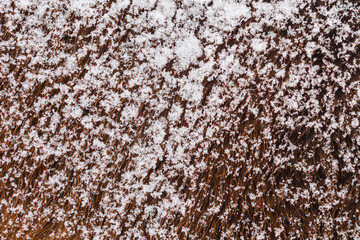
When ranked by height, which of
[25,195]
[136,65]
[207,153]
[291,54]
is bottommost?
[25,195]

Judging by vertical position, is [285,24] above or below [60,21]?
above

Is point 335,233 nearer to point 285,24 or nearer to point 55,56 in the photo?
point 285,24

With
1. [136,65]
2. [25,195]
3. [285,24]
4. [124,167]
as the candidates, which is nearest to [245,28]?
[285,24]

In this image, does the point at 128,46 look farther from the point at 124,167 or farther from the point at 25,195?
the point at 25,195

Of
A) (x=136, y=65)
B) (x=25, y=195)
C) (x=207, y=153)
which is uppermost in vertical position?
(x=136, y=65)

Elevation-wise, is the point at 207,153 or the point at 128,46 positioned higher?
the point at 128,46
